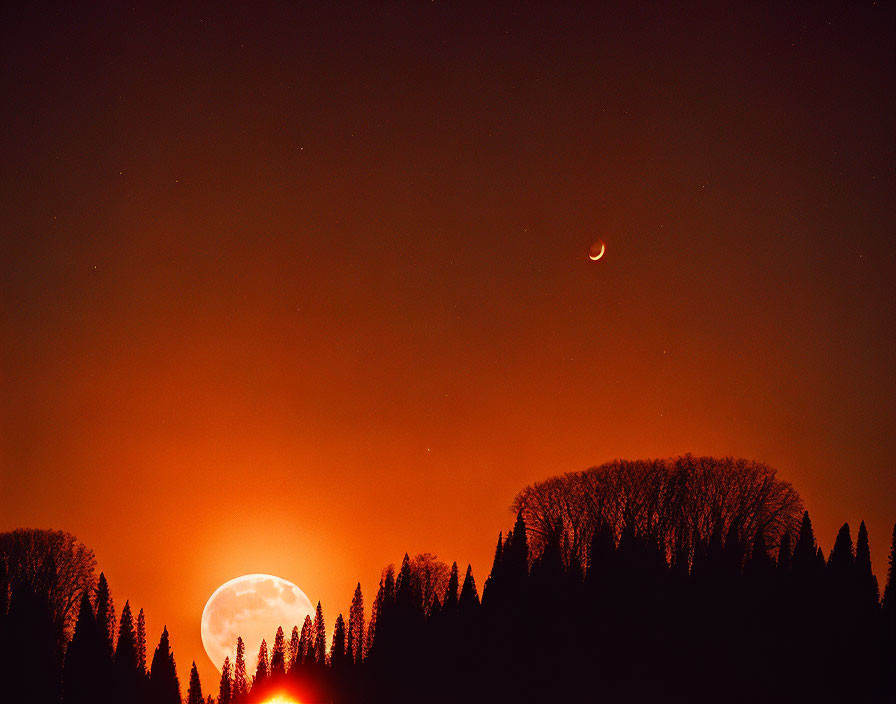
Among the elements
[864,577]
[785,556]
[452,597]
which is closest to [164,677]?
[452,597]

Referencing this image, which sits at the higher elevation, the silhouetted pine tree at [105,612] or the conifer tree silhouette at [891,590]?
the silhouetted pine tree at [105,612]

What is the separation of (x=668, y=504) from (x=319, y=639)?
3516 centimetres

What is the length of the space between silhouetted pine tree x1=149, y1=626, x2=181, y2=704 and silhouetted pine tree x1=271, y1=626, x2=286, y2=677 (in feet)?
37.4

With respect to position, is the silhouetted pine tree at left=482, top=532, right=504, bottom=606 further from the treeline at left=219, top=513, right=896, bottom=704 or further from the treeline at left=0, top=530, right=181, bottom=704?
the treeline at left=0, top=530, right=181, bottom=704

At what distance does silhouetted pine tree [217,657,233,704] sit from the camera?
362ft

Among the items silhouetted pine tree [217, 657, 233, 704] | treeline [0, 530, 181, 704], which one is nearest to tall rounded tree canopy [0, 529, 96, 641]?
treeline [0, 530, 181, 704]

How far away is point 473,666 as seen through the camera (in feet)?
279

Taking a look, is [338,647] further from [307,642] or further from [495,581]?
[495,581]

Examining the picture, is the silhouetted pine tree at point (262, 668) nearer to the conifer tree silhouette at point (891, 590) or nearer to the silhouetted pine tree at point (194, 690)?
the silhouetted pine tree at point (194, 690)

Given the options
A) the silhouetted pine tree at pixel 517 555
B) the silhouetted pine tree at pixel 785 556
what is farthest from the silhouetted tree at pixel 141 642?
the silhouetted pine tree at pixel 785 556

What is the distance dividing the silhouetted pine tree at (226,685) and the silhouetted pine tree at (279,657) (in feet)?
14.5

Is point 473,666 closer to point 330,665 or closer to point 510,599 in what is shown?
point 510,599

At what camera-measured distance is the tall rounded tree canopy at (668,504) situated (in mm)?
97625

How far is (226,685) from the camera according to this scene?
112 metres
